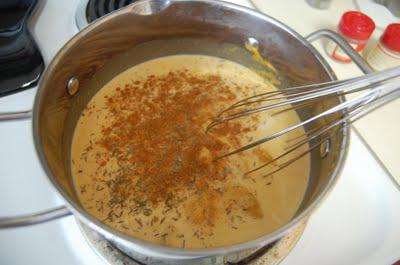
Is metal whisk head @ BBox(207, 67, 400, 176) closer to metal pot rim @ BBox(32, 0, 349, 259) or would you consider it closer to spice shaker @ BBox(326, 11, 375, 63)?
metal pot rim @ BBox(32, 0, 349, 259)

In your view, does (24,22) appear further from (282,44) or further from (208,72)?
(282,44)

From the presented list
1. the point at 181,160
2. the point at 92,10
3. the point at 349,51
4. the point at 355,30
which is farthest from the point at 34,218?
the point at 355,30

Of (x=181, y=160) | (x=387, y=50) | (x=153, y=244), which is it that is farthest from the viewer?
(x=387, y=50)

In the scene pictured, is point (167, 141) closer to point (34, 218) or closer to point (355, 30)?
point (34, 218)

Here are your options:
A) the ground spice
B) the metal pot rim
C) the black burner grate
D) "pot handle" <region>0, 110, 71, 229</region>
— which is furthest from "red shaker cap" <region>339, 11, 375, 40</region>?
"pot handle" <region>0, 110, 71, 229</region>

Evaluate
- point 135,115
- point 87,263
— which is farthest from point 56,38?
point 87,263

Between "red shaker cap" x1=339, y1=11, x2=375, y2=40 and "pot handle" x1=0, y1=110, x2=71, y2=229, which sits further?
"red shaker cap" x1=339, y1=11, x2=375, y2=40
